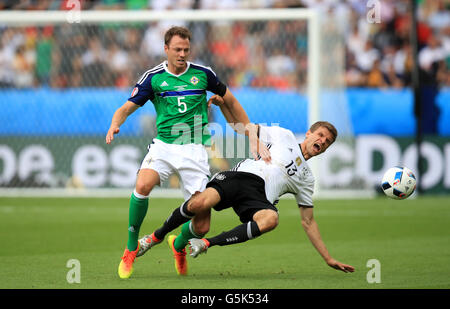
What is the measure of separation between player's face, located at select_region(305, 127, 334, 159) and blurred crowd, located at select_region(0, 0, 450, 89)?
28.0 ft

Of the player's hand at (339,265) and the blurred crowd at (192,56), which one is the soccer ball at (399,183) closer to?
the player's hand at (339,265)

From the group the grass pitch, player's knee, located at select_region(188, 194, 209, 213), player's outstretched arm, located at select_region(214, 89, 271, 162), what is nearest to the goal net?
the grass pitch

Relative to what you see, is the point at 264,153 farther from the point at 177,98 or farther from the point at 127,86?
the point at 127,86

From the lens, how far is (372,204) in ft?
46.0

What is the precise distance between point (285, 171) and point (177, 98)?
1.14m

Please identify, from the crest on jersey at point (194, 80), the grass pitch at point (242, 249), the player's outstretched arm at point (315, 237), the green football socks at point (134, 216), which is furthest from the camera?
the crest on jersey at point (194, 80)

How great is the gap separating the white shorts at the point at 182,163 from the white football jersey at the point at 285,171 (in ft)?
1.12

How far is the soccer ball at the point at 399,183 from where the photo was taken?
7.29 metres

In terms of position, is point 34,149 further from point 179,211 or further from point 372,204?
point 179,211

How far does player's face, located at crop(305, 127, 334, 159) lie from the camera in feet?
22.2

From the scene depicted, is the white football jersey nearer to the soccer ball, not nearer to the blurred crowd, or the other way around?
the soccer ball

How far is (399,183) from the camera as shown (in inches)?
289

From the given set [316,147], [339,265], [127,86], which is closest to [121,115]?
[316,147]

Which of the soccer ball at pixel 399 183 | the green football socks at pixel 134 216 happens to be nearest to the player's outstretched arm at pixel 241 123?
the green football socks at pixel 134 216
